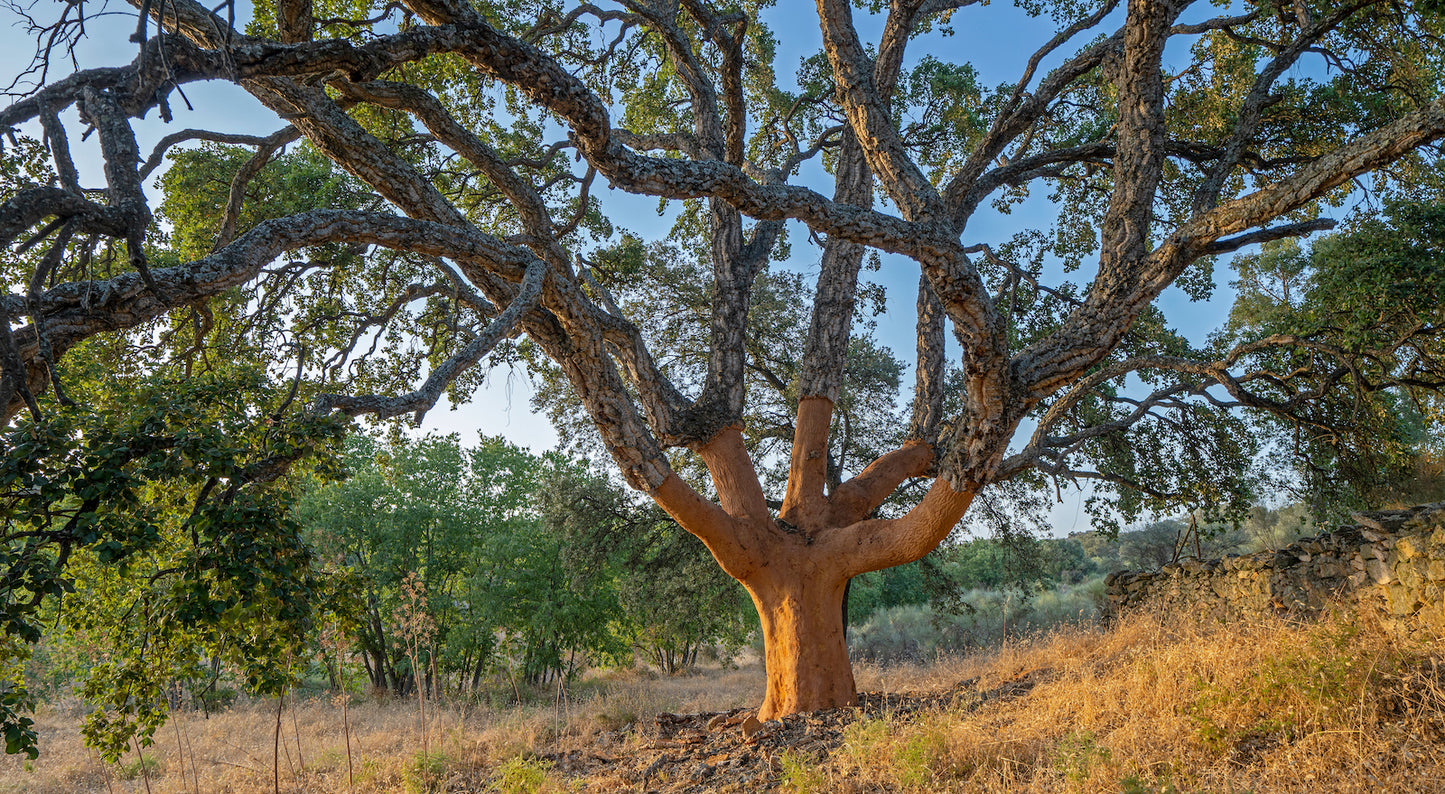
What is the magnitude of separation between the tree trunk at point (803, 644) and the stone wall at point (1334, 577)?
371 cm

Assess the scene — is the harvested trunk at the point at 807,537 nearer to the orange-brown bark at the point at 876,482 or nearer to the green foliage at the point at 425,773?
the orange-brown bark at the point at 876,482

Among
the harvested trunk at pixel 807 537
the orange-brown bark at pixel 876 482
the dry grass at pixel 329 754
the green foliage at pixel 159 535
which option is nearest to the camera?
the green foliage at pixel 159 535

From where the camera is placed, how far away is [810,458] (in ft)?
26.8

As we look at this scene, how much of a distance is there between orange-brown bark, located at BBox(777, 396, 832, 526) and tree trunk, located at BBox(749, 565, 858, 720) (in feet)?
2.71

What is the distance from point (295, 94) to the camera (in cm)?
524

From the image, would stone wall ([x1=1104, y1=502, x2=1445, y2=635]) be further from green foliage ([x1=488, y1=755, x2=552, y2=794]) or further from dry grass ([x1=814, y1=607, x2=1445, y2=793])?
green foliage ([x1=488, y1=755, x2=552, y2=794])

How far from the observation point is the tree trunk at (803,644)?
7.10 m

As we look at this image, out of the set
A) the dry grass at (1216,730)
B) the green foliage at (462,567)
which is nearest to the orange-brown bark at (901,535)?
the dry grass at (1216,730)

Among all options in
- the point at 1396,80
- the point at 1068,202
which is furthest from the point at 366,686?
the point at 1396,80

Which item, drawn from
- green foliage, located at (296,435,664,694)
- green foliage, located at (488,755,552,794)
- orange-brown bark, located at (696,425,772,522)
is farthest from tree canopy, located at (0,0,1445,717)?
green foliage, located at (296,435,664,694)

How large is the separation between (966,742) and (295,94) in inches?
262

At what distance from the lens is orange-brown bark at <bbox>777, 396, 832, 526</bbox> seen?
320 inches

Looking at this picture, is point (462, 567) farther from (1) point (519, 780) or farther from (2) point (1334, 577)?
(2) point (1334, 577)

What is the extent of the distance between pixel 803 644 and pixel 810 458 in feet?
6.93
